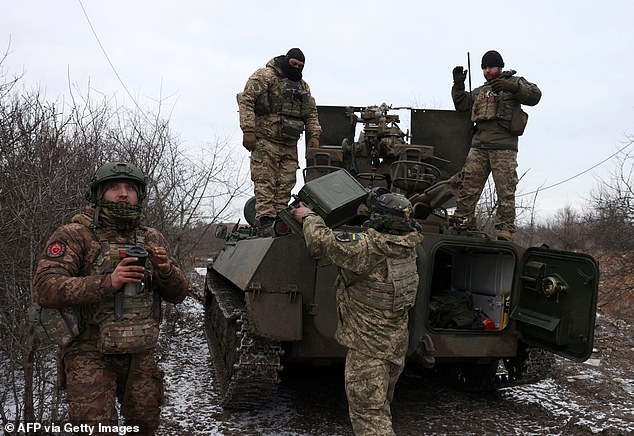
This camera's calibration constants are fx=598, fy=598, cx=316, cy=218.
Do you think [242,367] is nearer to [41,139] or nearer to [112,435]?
[112,435]

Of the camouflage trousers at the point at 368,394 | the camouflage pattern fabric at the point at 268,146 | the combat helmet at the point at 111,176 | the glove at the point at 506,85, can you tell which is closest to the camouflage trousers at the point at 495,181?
the glove at the point at 506,85

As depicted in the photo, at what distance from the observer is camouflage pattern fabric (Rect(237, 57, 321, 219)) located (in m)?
5.84

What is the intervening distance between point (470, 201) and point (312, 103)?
199cm

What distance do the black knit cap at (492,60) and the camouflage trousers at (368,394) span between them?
3749 millimetres

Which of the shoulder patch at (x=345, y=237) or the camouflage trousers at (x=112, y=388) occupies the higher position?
the shoulder patch at (x=345, y=237)

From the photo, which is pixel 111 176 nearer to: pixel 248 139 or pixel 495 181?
pixel 248 139

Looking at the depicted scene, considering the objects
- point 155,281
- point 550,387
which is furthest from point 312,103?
point 550,387

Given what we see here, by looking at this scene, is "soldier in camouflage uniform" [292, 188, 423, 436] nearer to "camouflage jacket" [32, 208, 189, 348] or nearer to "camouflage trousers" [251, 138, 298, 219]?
"camouflage jacket" [32, 208, 189, 348]

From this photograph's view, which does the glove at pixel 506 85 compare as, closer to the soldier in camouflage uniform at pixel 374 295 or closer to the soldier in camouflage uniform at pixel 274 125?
the soldier in camouflage uniform at pixel 274 125

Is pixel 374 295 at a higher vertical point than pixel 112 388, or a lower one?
higher

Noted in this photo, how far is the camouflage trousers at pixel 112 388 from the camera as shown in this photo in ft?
9.73

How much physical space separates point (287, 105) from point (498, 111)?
219 cm

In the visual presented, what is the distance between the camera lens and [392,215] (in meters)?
3.91

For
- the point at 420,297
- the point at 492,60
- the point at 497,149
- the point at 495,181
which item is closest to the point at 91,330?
the point at 420,297
